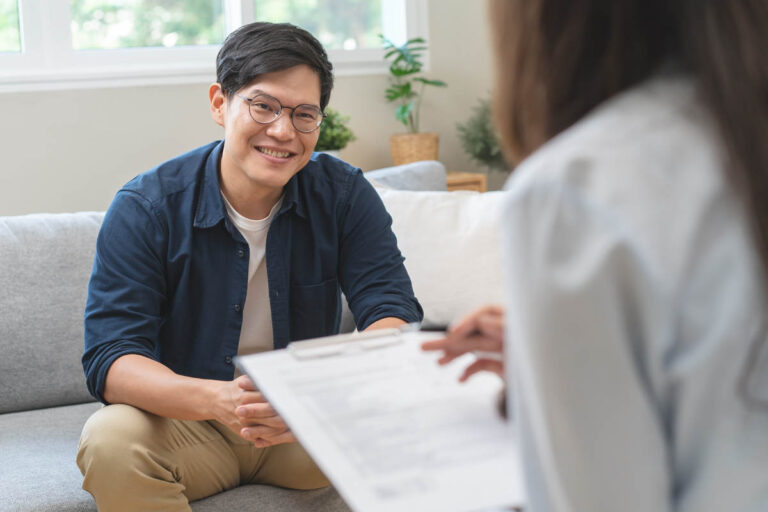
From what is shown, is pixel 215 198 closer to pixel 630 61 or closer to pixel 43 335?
pixel 43 335

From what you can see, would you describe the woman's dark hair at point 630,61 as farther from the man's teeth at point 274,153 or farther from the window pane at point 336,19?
the window pane at point 336,19

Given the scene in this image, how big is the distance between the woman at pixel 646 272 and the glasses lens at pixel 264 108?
3.92 ft

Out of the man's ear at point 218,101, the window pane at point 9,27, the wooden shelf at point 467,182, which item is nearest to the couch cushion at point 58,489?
the man's ear at point 218,101

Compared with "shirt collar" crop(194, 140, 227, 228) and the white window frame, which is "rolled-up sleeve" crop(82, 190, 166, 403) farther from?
the white window frame

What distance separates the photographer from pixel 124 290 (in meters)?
1.57

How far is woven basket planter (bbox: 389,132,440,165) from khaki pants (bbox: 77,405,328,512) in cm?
214

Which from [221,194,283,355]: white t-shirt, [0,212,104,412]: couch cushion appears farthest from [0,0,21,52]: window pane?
[221,194,283,355]: white t-shirt

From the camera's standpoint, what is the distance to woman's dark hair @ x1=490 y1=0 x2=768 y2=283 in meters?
0.52

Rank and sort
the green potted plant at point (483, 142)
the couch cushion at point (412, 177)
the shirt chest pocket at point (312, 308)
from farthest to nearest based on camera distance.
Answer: the green potted plant at point (483, 142)
the couch cushion at point (412, 177)
the shirt chest pocket at point (312, 308)

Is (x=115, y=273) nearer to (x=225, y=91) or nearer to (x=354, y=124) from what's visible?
(x=225, y=91)

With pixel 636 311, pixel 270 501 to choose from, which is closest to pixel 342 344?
pixel 636 311

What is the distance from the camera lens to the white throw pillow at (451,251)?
2.12 metres

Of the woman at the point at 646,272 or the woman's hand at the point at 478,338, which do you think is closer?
the woman at the point at 646,272

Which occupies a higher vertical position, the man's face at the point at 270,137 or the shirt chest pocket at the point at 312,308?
the man's face at the point at 270,137
